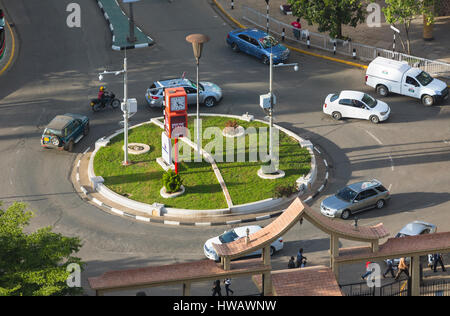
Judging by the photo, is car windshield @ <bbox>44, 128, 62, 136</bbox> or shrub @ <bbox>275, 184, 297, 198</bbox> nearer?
shrub @ <bbox>275, 184, 297, 198</bbox>

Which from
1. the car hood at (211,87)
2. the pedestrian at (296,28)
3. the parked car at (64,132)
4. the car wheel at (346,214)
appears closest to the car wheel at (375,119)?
the car hood at (211,87)

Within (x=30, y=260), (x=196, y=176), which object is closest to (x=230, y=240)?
(x=196, y=176)

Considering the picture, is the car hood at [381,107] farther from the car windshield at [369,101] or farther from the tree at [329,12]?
the tree at [329,12]

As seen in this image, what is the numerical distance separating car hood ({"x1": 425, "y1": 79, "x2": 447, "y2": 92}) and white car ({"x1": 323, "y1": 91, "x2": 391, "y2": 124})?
3.32 meters

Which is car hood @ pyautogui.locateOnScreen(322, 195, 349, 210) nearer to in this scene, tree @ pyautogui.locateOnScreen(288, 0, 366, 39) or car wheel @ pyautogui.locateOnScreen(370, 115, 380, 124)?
car wheel @ pyautogui.locateOnScreen(370, 115, 380, 124)

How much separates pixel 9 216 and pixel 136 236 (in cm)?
868

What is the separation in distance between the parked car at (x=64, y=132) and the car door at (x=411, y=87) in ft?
61.3

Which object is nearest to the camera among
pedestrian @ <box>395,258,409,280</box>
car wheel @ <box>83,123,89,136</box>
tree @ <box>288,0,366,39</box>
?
pedestrian @ <box>395,258,409,280</box>

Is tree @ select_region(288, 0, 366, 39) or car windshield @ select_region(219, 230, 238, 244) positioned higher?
tree @ select_region(288, 0, 366, 39)

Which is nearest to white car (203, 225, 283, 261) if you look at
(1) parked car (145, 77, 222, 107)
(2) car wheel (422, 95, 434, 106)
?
(1) parked car (145, 77, 222, 107)

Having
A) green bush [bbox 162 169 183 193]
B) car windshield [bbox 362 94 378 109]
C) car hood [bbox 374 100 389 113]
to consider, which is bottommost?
green bush [bbox 162 169 183 193]

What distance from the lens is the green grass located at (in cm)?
3800

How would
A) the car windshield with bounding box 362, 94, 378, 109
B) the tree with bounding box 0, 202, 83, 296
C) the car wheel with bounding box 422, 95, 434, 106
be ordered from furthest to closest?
the car wheel with bounding box 422, 95, 434, 106 → the car windshield with bounding box 362, 94, 378, 109 → the tree with bounding box 0, 202, 83, 296
